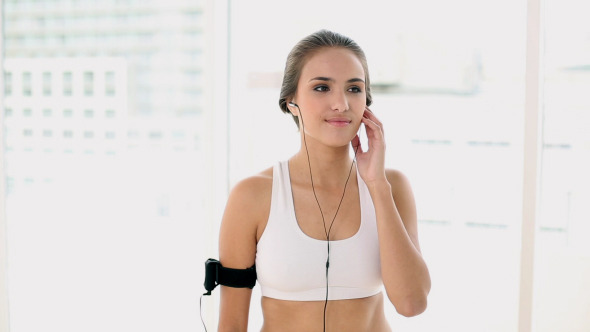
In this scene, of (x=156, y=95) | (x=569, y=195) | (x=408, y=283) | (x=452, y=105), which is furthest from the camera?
(x=156, y=95)

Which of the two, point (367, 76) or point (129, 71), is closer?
point (367, 76)

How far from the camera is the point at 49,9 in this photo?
2.79 m

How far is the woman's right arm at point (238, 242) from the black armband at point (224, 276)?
2 cm

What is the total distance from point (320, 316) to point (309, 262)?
160 millimetres

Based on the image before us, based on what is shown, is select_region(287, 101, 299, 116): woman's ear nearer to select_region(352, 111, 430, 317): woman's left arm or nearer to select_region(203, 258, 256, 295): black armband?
select_region(352, 111, 430, 317): woman's left arm

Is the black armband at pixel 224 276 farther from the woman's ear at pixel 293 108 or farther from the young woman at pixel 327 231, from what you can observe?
the woman's ear at pixel 293 108

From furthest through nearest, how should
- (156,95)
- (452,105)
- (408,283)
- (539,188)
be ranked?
(156,95)
(452,105)
(539,188)
(408,283)

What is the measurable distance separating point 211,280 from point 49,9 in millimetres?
1880

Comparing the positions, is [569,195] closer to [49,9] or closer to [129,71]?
[129,71]

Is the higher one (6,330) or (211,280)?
(211,280)

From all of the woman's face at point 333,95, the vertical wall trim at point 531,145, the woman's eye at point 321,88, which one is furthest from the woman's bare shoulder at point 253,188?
the vertical wall trim at point 531,145

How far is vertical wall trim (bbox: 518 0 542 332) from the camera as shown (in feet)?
6.58

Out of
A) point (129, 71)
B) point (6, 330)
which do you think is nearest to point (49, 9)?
point (129, 71)

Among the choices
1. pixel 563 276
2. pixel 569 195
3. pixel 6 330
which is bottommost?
pixel 6 330
